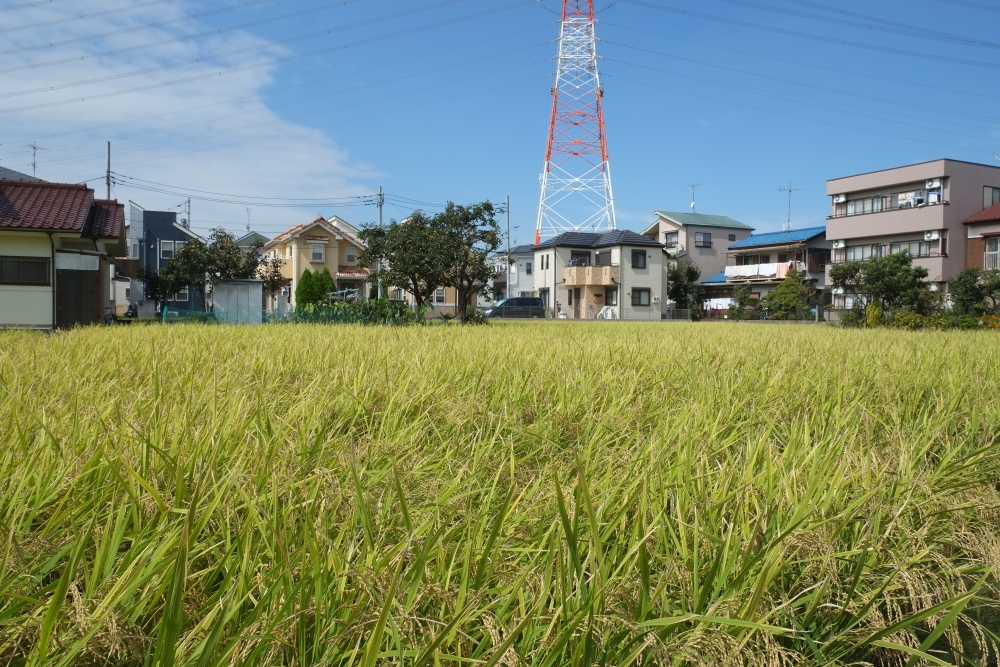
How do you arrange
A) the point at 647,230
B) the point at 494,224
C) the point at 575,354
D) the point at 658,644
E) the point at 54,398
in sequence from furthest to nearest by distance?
the point at 647,230 → the point at 494,224 → the point at 575,354 → the point at 54,398 → the point at 658,644

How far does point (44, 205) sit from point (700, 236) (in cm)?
4334

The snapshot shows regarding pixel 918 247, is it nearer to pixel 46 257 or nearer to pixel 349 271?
pixel 349 271

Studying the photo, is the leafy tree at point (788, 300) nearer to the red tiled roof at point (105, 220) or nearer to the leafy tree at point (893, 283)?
the leafy tree at point (893, 283)

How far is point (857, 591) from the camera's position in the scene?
5.43 feet

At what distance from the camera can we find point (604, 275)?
139ft

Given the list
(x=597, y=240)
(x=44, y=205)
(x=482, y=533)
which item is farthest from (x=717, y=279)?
(x=482, y=533)

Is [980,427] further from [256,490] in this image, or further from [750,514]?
[256,490]

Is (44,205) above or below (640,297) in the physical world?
above

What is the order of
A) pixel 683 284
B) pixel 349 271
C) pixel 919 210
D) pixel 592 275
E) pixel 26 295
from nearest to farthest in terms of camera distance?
pixel 26 295 → pixel 919 210 → pixel 349 271 → pixel 592 275 → pixel 683 284

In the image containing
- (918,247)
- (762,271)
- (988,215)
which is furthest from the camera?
(762,271)

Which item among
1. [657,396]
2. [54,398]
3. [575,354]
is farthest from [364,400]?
[575,354]

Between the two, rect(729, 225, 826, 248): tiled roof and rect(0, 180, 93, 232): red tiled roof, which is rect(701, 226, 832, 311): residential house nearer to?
rect(729, 225, 826, 248): tiled roof

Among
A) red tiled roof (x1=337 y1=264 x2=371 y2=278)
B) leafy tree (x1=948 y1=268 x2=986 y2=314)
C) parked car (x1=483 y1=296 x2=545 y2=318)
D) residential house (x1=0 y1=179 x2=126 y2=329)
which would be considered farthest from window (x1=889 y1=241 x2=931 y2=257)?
residential house (x1=0 y1=179 x2=126 y2=329)

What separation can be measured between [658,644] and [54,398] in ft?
10.4
